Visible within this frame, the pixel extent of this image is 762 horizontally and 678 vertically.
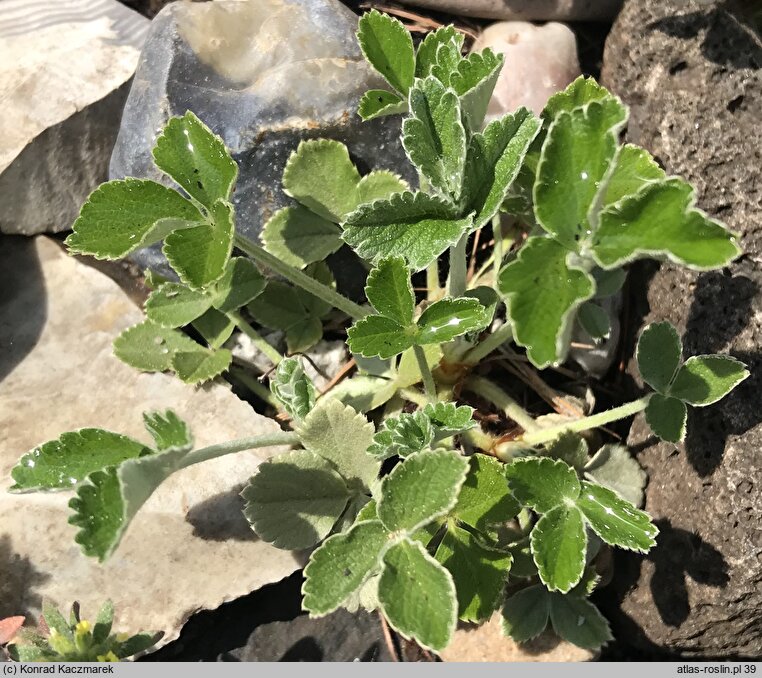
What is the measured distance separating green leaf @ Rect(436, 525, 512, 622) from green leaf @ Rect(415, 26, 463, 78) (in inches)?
41.9

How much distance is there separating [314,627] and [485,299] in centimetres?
109

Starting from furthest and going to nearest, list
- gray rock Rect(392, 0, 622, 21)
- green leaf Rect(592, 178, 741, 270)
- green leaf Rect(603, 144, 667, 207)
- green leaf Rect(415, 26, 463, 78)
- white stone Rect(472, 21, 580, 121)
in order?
1. gray rock Rect(392, 0, 622, 21)
2. white stone Rect(472, 21, 580, 121)
3. green leaf Rect(415, 26, 463, 78)
4. green leaf Rect(603, 144, 667, 207)
5. green leaf Rect(592, 178, 741, 270)

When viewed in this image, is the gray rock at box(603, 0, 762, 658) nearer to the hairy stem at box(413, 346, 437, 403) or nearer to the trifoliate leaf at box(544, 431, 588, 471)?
the trifoliate leaf at box(544, 431, 588, 471)

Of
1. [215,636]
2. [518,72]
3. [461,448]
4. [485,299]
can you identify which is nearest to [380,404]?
[461,448]

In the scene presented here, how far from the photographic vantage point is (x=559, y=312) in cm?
114

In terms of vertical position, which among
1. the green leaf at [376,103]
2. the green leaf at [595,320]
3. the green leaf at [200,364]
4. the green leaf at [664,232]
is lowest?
the green leaf at [200,364]

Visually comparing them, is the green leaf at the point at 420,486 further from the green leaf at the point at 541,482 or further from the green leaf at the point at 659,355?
the green leaf at the point at 659,355

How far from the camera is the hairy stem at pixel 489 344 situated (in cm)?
170

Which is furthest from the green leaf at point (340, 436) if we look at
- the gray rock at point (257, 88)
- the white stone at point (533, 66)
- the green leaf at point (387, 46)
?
the white stone at point (533, 66)

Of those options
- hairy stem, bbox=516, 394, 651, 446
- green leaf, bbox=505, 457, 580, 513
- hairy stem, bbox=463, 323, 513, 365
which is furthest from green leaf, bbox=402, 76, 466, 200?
hairy stem, bbox=516, 394, 651, 446

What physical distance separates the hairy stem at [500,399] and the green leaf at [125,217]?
0.86m

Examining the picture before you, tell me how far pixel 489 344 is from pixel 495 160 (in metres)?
0.55

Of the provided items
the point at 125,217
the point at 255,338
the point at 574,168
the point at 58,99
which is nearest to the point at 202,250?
the point at 125,217

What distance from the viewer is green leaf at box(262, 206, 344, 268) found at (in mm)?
1806
